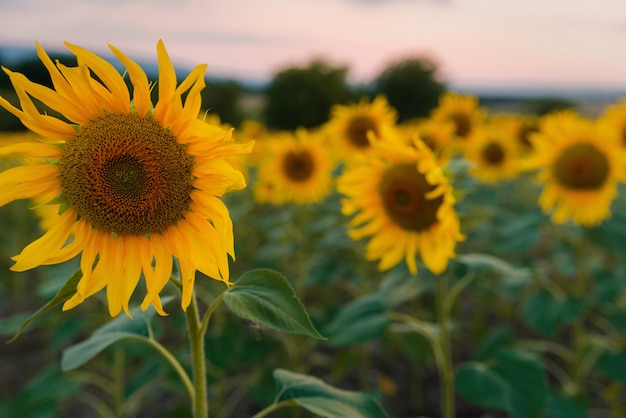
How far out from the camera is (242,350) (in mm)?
3369

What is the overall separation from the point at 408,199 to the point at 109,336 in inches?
62.3

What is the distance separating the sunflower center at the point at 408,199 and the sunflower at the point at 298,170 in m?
2.45

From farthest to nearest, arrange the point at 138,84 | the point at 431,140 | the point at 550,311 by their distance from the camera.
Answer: the point at 431,140 → the point at 550,311 → the point at 138,84

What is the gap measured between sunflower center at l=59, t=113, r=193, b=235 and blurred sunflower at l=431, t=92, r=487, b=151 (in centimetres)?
508

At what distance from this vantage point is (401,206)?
9.17 ft

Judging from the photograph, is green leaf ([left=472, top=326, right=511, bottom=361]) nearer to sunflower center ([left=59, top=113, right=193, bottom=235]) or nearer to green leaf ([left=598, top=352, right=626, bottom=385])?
green leaf ([left=598, top=352, right=626, bottom=385])

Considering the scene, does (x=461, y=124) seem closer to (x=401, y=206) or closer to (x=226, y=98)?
(x=401, y=206)

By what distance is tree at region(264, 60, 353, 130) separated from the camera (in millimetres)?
34812

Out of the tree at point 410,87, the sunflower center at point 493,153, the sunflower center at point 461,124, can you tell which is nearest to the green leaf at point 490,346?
the sunflower center at point 493,153

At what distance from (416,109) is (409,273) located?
23.7 metres

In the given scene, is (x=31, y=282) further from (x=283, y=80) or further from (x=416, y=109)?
(x=283, y=80)

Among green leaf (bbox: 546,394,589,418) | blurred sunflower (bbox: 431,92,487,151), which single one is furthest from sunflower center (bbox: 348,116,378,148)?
green leaf (bbox: 546,394,589,418)

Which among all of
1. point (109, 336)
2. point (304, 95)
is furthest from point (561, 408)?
point (304, 95)

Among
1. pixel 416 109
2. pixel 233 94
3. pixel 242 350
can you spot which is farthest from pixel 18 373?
pixel 233 94
